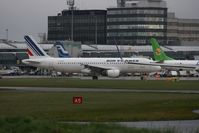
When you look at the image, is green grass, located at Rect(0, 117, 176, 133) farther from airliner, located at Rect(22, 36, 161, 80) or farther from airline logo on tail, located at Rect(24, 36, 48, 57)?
airline logo on tail, located at Rect(24, 36, 48, 57)

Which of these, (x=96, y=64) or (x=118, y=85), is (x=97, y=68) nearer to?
(x=96, y=64)

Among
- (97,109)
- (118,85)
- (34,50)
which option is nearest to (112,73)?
(34,50)

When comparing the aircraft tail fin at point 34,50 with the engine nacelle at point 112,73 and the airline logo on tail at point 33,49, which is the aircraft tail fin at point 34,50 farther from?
the engine nacelle at point 112,73

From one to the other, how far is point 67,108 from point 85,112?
3287 millimetres

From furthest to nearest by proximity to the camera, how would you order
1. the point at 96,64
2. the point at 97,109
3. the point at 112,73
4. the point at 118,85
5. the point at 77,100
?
the point at 96,64 < the point at 112,73 < the point at 118,85 < the point at 77,100 < the point at 97,109

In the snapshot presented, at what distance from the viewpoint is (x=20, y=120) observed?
996 inches

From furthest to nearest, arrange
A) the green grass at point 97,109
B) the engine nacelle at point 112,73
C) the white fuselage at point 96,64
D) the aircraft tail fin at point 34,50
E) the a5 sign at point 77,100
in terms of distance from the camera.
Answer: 1. the aircraft tail fin at point 34,50
2. the white fuselage at point 96,64
3. the engine nacelle at point 112,73
4. the a5 sign at point 77,100
5. the green grass at point 97,109

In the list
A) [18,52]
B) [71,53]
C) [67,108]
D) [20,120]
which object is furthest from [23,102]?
[18,52]

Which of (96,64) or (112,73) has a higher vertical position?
(96,64)

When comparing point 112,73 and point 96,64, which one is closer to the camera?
point 112,73

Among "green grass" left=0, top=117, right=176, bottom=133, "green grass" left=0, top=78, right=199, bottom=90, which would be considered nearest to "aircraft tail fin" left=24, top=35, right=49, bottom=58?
"green grass" left=0, top=78, right=199, bottom=90

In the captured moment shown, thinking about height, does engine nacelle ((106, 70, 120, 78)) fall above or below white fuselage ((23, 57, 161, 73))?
below

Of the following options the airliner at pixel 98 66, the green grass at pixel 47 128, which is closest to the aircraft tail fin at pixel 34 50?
the airliner at pixel 98 66

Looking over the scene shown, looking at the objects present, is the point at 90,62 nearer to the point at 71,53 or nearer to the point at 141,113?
the point at 71,53
